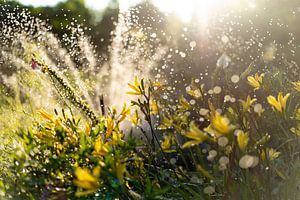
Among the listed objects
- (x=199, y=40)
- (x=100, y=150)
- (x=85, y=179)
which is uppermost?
(x=199, y=40)

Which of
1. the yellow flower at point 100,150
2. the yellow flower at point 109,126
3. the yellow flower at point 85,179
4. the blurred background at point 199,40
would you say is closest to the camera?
the yellow flower at point 85,179

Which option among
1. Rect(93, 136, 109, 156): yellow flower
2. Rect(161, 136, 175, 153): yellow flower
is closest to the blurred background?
Rect(161, 136, 175, 153): yellow flower

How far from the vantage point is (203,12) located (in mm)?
5418

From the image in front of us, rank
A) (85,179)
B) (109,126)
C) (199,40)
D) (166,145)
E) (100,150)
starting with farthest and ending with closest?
(199,40) < (166,145) < (109,126) < (100,150) < (85,179)

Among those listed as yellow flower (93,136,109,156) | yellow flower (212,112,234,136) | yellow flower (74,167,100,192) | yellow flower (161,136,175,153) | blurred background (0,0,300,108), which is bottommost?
yellow flower (74,167,100,192)

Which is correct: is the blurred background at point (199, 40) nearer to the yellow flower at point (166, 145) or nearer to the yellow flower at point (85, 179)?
the yellow flower at point (166, 145)

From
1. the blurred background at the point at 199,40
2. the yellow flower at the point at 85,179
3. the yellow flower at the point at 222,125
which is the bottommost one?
the yellow flower at the point at 85,179

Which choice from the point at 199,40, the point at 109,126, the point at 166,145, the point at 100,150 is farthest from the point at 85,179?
the point at 199,40

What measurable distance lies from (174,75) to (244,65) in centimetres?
62

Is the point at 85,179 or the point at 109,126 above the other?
the point at 109,126

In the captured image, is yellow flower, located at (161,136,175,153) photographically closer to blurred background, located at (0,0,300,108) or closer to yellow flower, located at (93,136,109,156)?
yellow flower, located at (93,136,109,156)

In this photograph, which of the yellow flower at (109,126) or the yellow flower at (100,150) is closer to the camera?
the yellow flower at (100,150)

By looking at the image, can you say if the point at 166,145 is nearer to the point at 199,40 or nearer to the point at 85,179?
the point at 85,179

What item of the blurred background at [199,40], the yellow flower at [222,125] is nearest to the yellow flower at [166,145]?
the yellow flower at [222,125]
